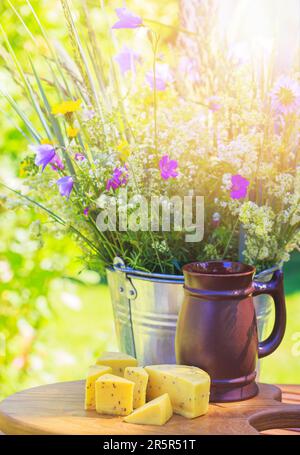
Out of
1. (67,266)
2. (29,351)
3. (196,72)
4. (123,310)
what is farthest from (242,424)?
(29,351)

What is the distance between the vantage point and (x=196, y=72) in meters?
1.40

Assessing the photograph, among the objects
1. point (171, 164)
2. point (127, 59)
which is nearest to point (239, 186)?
point (171, 164)

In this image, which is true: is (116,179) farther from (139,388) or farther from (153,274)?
→ (139,388)

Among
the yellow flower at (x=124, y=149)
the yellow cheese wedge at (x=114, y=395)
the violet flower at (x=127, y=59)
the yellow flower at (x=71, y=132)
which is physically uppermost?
the violet flower at (x=127, y=59)

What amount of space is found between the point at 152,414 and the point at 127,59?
748mm

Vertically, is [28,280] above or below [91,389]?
above

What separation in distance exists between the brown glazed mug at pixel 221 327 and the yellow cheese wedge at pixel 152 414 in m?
0.11

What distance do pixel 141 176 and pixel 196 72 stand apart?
1.23 feet

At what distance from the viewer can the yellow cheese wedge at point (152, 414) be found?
925 mm

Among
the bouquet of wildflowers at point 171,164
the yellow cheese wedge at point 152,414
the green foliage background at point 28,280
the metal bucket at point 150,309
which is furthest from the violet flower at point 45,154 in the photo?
the green foliage background at point 28,280

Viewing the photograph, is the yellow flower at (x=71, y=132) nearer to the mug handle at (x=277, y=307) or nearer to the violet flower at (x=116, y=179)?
the violet flower at (x=116, y=179)

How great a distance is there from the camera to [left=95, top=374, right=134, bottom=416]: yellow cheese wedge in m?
0.96

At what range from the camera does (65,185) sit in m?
1.10

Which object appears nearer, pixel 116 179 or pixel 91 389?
pixel 91 389
